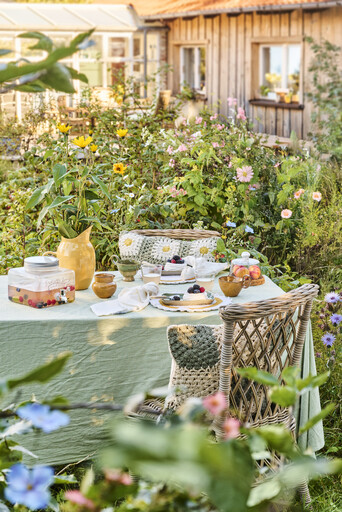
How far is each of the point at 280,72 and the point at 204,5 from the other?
6.35 ft

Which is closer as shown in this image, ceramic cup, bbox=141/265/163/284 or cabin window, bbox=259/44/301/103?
ceramic cup, bbox=141/265/163/284

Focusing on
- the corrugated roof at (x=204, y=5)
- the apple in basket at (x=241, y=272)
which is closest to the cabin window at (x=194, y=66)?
the corrugated roof at (x=204, y=5)

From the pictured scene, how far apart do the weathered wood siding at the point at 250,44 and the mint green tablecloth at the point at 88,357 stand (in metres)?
6.84

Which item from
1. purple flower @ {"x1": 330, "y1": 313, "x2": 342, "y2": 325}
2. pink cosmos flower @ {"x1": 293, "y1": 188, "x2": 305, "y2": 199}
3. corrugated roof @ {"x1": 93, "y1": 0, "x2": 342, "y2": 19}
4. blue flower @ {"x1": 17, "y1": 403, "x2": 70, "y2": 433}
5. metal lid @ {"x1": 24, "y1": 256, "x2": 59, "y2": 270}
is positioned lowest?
purple flower @ {"x1": 330, "y1": 313, "x2": 342, "y2": 325}

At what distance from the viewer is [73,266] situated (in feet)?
11.3

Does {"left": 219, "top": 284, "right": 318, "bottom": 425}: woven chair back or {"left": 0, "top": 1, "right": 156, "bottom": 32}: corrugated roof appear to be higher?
{"left": 0, "top": 1, "right": 156, "bottom": 32}: corrugated roof

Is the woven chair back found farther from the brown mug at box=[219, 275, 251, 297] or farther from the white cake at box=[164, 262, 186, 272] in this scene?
the white cake at box=[164, 262, 186, 272]

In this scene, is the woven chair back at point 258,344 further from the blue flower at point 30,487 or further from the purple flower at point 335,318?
the blue flower at point 30,487

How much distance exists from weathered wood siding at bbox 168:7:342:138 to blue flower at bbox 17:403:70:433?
8.99m

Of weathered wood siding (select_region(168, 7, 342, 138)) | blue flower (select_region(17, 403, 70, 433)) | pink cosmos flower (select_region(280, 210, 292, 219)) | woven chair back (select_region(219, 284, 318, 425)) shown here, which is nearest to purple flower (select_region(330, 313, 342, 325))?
woven chair back (select_region(219, 284, 318, 425))

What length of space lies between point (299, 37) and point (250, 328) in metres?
8.80

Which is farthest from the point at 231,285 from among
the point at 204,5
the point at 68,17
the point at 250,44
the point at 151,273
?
the point at 68,17

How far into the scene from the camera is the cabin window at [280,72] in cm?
1114

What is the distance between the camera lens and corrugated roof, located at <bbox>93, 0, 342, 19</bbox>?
10.0 meters
